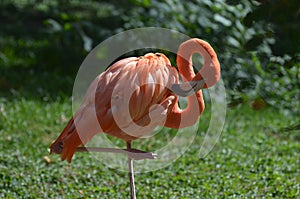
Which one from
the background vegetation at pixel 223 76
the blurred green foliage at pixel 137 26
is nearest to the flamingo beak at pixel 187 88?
the background vegetation at pixel 223 76

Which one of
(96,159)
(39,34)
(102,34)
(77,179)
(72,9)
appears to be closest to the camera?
(77,179)

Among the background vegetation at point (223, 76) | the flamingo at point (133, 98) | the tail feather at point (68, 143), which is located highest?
the flamingo at point (133, 98)

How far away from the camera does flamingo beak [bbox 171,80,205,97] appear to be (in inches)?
112

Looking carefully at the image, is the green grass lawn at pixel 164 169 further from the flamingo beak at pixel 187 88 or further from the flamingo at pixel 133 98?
the flamingo beak at pixel 187 88

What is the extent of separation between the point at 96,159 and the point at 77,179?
391 mm

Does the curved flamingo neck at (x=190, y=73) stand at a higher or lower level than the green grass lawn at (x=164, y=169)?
higher

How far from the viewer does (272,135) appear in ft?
16.6

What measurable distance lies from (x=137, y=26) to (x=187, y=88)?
10.1ft

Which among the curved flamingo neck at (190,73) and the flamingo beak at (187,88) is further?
the curved flamingo neck at (190,73)

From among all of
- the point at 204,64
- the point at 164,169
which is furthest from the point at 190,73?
the point at 164,169

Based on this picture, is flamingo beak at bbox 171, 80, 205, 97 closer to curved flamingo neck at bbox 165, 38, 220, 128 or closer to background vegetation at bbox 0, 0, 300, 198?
curved flamingo neck at bbox 165, 38, 220, 128

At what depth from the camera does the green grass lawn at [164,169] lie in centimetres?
379

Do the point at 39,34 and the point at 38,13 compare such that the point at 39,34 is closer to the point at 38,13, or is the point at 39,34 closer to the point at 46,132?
the point at 38,13

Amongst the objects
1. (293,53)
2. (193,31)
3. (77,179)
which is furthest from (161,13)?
(293,53)
